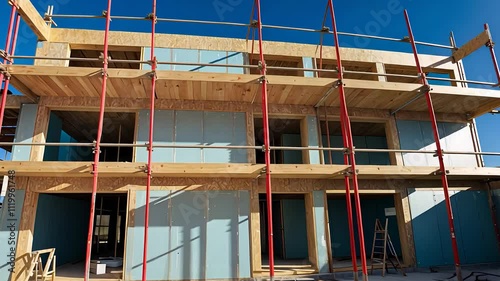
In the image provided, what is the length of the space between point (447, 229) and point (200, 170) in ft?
27.3

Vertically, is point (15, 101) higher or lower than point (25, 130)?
higher

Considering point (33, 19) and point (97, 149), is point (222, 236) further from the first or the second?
point (33, 19)

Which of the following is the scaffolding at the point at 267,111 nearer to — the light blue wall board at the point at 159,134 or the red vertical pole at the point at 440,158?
the red vertical pole at the point at 440,158

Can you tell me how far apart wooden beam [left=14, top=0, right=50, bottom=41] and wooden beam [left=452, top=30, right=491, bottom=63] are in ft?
45.1

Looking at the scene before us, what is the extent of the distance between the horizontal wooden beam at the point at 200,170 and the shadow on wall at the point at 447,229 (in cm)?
136

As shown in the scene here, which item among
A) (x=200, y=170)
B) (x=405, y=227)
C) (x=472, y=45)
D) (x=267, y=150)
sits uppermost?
(x=472, y=45)

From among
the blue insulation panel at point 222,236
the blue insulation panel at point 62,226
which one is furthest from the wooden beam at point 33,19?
the blue insulation panel at point 222,236

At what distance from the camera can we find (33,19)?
903 centimetres

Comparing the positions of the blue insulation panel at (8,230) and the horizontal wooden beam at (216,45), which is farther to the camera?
the horizontal wooden beam at (216,45)

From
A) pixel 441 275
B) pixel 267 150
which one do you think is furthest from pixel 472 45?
pixel 267 150

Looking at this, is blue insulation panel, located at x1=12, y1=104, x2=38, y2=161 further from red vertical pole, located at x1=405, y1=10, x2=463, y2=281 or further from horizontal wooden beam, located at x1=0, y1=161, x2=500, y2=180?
red vertical pole, located at x1=405, y1=10, x2=463, y2=281

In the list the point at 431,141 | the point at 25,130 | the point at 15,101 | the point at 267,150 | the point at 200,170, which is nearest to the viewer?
the point at 267,150

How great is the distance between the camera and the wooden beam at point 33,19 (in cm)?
842

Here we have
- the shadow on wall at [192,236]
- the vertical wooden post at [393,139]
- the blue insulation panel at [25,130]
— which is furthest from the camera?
the vertical wooden post at [393,139]
